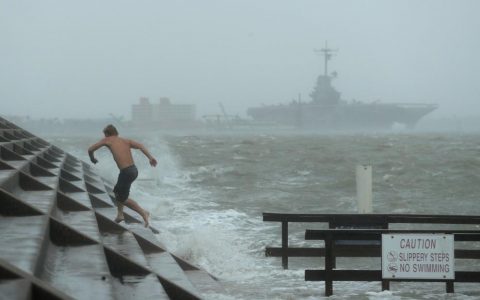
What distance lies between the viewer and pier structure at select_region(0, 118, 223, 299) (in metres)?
4.50

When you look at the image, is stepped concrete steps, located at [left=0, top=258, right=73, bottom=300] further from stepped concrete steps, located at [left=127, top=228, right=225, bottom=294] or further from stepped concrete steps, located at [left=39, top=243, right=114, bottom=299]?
stepped concrete steps, located at [left=127, top=228, right=225, bottom=294]

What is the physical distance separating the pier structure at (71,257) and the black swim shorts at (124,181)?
1.24ft

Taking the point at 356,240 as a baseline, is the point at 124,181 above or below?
above

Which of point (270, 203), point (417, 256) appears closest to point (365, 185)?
point (417, 256)

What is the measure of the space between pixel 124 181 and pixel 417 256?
12.0 feet

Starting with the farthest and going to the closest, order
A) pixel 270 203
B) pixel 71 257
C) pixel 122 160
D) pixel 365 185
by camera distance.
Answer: pixel 270 203 → pixel 365 185 → pixel 122 160 → pixel 71 257

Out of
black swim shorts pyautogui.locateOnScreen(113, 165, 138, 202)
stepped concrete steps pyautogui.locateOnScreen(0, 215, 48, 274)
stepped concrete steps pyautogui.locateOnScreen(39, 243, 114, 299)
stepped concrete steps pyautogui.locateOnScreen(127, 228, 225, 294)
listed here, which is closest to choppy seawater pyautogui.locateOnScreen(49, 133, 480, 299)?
stepped concrete steps pyautogui.locateOnScreen(127, 228, 225, 294)

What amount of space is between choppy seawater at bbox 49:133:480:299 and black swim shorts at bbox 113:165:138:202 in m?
1.78

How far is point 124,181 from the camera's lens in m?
8.61

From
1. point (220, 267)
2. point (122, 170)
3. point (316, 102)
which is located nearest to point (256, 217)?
point (220, 267)

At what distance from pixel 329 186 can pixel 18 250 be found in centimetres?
2343

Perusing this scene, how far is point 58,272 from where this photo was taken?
5016mm

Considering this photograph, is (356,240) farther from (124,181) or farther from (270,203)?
(270,203)

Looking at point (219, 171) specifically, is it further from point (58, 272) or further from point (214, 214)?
point (58, 272)
